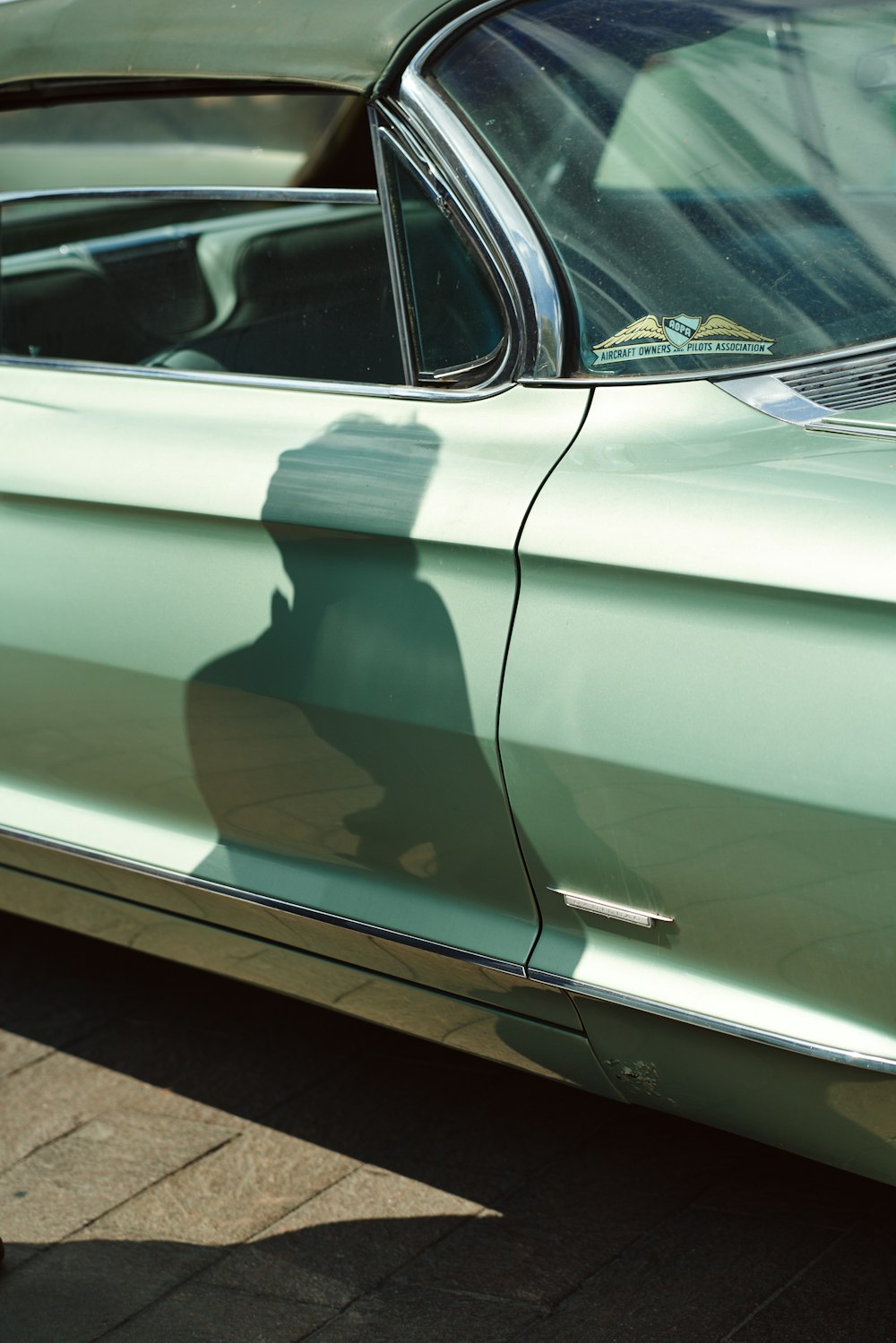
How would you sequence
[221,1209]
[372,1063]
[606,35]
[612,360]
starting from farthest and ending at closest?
[372,1063]
[221,1209]
[606,35]
[612,360]

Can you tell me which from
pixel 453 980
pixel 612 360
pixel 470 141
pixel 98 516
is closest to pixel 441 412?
pixel 612 360

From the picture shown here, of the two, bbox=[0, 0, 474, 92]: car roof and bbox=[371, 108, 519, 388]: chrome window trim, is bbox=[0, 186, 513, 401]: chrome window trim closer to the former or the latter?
bbox=[371, 108, 519, 388]: chrome window trim

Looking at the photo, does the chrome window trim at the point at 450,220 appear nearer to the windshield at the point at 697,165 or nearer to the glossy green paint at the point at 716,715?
the windshield at the point at 697,165

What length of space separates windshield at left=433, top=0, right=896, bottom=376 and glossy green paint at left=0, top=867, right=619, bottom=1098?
3.14 feet

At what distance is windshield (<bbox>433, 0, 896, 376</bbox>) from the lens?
2.07 m

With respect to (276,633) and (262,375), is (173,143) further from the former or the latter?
(276,633)

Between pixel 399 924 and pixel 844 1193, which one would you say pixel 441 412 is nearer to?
pixel 399 924

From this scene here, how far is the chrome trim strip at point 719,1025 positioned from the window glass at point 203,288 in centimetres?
97

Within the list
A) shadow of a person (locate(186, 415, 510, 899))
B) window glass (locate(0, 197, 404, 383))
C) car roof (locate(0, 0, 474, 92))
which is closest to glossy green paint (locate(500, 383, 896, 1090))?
shadow of a person (locate(186, 415, 510, 899))

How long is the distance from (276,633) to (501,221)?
68 centimetres

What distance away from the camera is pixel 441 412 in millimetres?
2123

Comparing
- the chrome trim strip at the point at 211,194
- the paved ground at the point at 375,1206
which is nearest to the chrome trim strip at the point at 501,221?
the chrome trim strip at the point at 211,194

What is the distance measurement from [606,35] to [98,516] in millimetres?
1091

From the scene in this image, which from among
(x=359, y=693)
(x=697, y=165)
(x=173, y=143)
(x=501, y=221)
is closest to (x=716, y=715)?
Result: (x=359, y=693)
